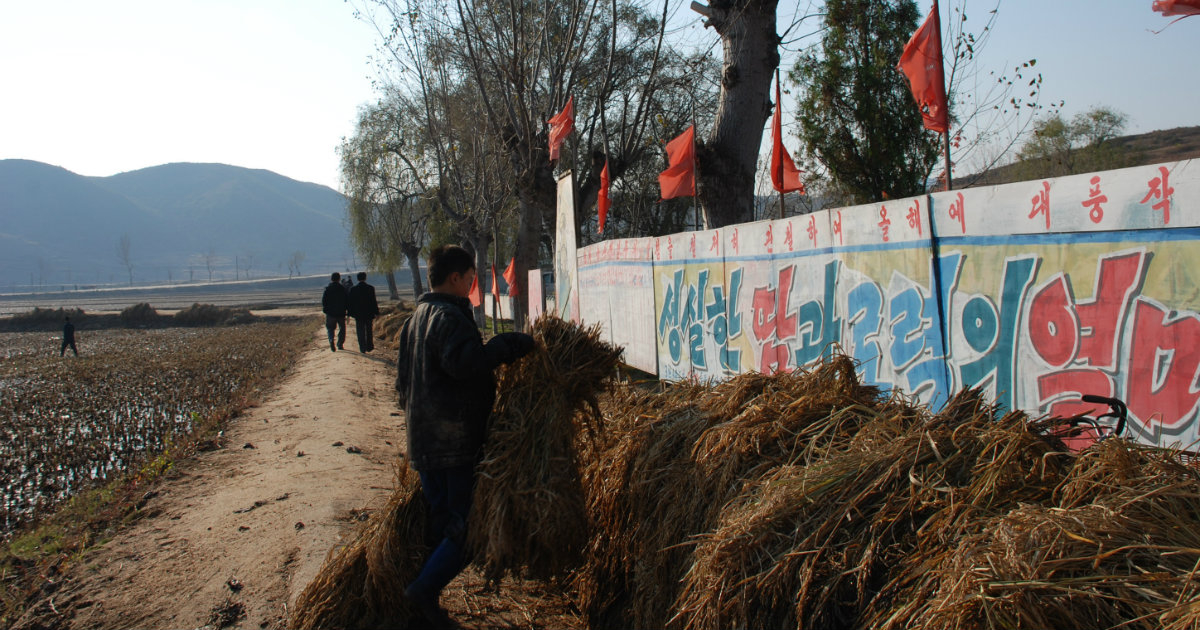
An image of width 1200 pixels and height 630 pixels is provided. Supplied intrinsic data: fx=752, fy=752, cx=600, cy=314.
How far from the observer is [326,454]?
23.9ft

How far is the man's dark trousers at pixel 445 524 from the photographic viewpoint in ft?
10.6

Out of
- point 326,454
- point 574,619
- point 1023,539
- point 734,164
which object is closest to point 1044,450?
point 1023,539

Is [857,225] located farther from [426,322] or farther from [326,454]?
[326,454]

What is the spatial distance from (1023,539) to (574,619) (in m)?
2.34

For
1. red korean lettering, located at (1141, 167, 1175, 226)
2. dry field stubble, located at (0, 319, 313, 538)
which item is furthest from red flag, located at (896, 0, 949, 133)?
dry field stubble, located at (0, 319, 313, 538)

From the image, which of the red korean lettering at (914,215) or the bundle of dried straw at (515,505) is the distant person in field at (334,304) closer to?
the bundle of dried straw at (515,505)

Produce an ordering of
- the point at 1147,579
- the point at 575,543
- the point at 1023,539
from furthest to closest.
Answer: the point at 575,543, the point at 1023,539, the point at 1147,579

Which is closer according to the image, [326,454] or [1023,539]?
[1023,539]

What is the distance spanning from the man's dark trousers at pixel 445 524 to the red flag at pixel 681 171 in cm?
707

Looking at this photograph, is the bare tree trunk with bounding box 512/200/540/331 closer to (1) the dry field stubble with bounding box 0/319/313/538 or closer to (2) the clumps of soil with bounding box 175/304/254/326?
(1) the dry field stubble with bounding box 0/319/313/538

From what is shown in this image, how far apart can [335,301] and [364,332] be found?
3.54 feet

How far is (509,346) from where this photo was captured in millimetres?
3305

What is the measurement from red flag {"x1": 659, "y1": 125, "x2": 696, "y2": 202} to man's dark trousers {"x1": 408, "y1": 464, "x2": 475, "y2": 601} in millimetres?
7068

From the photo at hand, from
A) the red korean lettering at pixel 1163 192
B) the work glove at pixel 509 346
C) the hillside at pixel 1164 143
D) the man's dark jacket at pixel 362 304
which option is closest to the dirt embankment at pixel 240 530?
the work glove at pixel 509 346
